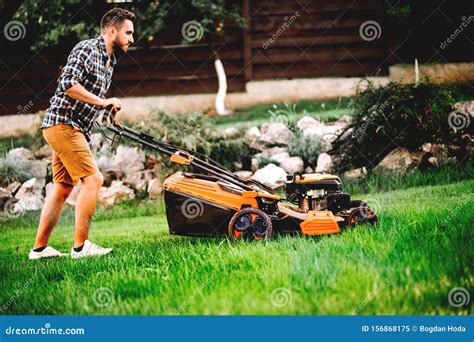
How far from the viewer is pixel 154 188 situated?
398cm

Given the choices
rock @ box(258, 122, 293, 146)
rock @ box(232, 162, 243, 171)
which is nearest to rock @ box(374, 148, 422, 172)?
rock @ box(258, 122, 293, 146)

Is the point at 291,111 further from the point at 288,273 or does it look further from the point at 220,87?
the point at 288,273

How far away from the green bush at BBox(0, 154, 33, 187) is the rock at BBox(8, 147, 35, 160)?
0.03m

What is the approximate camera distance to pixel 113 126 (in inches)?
112

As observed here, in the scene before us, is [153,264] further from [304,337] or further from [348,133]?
[348,133]

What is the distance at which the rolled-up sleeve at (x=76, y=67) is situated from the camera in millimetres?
2699

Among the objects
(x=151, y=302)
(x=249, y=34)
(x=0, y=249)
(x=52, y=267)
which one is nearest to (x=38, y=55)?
(x=249, y=34)
